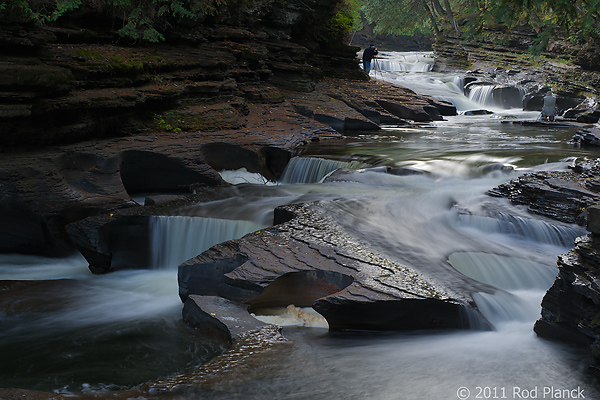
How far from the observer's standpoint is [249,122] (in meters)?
13.1

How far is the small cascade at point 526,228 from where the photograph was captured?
691 centimetres

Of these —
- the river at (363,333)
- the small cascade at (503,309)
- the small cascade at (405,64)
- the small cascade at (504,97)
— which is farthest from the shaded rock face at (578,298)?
the small cascade at (405,64)

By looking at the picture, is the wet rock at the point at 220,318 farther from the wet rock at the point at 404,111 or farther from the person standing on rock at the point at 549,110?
the person standing on rock at the point at 549,110

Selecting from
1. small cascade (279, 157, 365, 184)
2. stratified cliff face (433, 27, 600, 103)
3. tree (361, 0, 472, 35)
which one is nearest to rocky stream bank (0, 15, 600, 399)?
small cascade (279, 157, 365, 184)

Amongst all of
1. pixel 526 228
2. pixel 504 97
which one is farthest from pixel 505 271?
pixel 504 97

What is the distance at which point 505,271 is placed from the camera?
6.16 metres

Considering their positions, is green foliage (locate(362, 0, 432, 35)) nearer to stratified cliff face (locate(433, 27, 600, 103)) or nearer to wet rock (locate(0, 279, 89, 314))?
stratified cliff face (locate(433, 27, 600, 103))

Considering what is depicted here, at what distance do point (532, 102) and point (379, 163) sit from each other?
16631mm

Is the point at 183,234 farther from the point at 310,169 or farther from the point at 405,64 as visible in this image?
the point at 405,64

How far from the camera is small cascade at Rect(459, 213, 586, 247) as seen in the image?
6906 millimetres

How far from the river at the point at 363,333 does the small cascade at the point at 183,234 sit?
17mm

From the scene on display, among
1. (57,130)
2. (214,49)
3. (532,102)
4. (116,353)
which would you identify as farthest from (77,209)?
(532,102)

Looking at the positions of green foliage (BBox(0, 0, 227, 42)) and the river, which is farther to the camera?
green foliage (BBox(0, 0, 227, 42))

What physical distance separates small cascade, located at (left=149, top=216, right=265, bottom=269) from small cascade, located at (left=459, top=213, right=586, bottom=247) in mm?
3442
